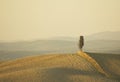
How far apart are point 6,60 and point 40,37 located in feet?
3.87

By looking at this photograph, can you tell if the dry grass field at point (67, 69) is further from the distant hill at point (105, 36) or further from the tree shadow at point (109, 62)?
the distant hill at point (105, 36)

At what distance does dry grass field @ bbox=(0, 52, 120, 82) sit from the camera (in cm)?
519

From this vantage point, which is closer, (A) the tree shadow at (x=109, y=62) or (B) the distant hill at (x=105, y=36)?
(A) the tree shadow at (x=109, y=62)

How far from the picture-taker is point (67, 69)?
574 centimetres

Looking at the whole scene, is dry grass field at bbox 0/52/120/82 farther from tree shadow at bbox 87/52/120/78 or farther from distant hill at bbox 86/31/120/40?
distant hill at bbox 86/31/120/40

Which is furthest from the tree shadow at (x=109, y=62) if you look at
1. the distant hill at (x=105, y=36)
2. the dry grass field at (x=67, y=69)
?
the distant hill at (x=105, y=36)

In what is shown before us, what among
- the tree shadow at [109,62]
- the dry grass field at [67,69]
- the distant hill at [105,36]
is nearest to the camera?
the dry grass field at [67,69]

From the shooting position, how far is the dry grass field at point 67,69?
5.19m

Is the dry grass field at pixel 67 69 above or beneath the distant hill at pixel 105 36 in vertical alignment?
beneath


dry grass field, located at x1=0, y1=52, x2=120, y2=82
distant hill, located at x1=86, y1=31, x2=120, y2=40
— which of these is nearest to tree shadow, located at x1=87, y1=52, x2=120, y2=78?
dry grass field, located at x1=0, y1=52, x2=120, y2=82

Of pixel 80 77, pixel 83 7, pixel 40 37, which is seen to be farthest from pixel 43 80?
pixel 83 7

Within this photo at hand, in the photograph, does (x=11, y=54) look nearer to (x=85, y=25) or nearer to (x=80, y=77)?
(x=85, y=25)

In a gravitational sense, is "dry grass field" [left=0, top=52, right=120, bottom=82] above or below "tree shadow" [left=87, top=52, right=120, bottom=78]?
above

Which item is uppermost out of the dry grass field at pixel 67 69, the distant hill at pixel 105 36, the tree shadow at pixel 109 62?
the distant hill at pixel 105 36
